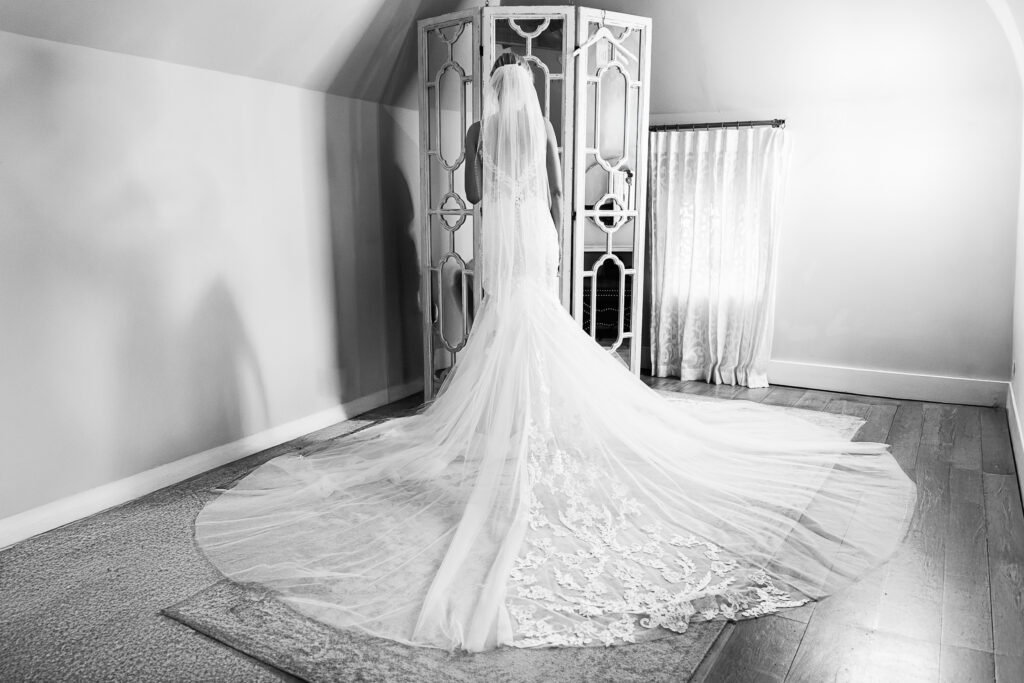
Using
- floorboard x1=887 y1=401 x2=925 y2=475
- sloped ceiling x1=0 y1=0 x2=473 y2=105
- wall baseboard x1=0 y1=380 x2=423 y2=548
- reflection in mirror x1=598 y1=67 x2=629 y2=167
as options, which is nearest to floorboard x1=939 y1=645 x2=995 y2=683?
floorboard x1=887 y1=401 x2=925 y2=475

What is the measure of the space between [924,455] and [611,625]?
230cm

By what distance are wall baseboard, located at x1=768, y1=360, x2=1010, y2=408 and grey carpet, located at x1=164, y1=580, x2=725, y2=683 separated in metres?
3.21

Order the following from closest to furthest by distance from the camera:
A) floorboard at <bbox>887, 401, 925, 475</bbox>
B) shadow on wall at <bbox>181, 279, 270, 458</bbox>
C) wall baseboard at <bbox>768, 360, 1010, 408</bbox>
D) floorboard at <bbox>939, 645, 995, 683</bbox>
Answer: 1. floorboard at <bbox>939, 645, 995, 683</bbox>
2. shadow on wall at <bbox>181, 279, 270, 458</bbox>
3. floorboard at <bbox>887, 401, 925, 475</bbox>
4. wall baseboard at <bbox>768, 360, 1010, 408</bbox>

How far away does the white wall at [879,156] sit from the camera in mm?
4449

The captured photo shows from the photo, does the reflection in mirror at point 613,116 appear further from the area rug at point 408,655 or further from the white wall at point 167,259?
the area rug at point 408,655

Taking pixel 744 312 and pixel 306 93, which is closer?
pixel 306 93

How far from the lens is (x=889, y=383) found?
4922mm

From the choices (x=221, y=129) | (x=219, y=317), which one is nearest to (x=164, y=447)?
(x=219, y=317)

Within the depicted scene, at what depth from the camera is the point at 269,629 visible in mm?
2252

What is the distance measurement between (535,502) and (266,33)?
2.43 m

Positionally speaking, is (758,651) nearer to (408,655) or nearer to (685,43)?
(408,655)

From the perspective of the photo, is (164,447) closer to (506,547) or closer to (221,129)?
(221,129)

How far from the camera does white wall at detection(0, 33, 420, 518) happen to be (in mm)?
2877

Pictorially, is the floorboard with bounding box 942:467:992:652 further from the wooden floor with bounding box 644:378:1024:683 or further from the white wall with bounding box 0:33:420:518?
the white wall with bounding box 0:33:420:518
